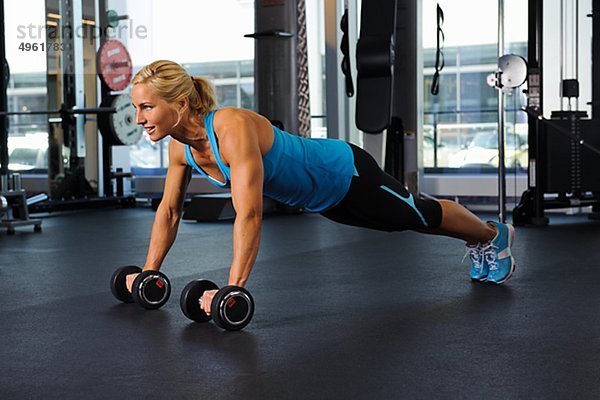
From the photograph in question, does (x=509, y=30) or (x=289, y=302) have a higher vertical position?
(x=509, y=30)

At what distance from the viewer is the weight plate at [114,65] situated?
6.93 meters

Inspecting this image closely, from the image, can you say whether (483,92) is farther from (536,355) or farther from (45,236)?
(536,355)

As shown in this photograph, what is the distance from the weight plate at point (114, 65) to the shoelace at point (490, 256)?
4.75 meters

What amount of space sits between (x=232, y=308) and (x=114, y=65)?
5.20m

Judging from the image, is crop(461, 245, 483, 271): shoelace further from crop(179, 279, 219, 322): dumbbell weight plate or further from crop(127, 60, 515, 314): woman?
crop(179, 279, 219, 322): dumbbell weight plate

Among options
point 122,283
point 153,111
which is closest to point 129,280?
point 122,283

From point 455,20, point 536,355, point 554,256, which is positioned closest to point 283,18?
point 455,20

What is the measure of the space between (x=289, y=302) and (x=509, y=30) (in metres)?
4.72

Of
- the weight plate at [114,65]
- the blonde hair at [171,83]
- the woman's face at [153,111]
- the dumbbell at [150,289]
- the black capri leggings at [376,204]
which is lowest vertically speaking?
the dumbbell at [150,289]

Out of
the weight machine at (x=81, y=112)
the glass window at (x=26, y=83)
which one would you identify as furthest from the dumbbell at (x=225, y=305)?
the glass window at (x=26, y=83)

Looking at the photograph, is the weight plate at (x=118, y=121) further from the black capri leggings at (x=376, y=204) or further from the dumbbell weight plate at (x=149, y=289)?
the black capri leggings at (x=376, y=204)

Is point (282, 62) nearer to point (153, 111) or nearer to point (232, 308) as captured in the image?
point (153, 111)

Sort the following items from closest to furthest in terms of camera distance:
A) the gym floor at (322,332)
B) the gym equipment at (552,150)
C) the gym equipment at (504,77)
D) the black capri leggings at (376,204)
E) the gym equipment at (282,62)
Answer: the gym floor at (322,332)
the black capri leggings at (376,204)
the gym equipment at (504,77)
the gym equipment at (552,150)
the gym equipment at (282,62)

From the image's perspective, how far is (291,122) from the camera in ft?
20.4
